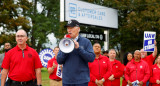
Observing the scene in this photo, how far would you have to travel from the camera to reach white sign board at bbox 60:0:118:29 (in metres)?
19.4

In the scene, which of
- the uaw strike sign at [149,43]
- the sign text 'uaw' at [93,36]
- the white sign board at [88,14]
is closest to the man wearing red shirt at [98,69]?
the uaw strike sign at [149,43]

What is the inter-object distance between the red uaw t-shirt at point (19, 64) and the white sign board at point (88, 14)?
13.1 meters

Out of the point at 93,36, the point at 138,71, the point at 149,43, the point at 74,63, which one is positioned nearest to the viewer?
the point at 74,63

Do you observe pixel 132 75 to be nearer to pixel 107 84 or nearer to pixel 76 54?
pixel 107 84

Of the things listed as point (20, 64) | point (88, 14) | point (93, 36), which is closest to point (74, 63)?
point (20, 64)

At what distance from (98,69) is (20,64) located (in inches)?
115

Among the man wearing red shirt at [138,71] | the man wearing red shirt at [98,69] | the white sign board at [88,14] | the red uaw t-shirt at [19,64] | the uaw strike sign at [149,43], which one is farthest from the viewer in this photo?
the white sign board at [88,14]

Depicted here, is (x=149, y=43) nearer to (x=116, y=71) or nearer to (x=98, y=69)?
(x=116, y=71)

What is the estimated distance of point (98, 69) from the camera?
26.6 feet

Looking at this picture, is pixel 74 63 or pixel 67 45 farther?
pixel 74 63

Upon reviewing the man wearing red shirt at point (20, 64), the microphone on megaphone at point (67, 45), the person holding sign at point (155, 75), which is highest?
the microphone on megaphone at point (67, 45)

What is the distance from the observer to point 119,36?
1180 inches

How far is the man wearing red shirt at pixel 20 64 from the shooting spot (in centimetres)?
579

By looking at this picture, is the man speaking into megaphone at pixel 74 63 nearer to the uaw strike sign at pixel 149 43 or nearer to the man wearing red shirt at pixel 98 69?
the man wearing red shirt at pixel 98 69
